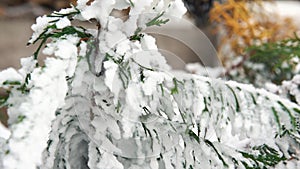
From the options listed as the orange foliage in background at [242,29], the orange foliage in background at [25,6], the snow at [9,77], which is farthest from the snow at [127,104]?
the orange foliage in background at [25,6]

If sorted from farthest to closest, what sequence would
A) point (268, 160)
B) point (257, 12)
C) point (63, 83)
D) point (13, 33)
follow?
point (13, 33) < point (257, 12) < point (268, 160) < point (63, 83)

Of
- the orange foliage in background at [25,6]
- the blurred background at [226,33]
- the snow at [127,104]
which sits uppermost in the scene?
the orange foliage in background at [25,6]

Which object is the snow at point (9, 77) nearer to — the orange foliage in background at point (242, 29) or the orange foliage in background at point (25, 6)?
the orange foliage in background at point (242, 29)

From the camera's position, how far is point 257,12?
1.46 metres

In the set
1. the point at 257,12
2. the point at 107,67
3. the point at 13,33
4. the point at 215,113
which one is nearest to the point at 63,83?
the point at 107,67

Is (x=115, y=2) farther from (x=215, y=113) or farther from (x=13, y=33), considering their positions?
(x=13, y=33)

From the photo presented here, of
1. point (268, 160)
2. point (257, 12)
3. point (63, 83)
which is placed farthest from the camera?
point (257, 12)

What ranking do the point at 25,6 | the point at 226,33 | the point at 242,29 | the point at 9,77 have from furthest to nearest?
the point at 25,6
the point at 226,33
the point at 242,29
the point at 9,77

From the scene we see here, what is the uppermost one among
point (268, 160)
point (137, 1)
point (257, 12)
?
point (257, 12)

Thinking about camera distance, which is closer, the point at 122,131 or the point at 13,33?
the point at 122,131

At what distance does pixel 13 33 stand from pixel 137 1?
2.85 meters

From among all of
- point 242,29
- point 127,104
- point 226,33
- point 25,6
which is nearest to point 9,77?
point 127,104

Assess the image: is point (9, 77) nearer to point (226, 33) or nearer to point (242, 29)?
point (242, 29)

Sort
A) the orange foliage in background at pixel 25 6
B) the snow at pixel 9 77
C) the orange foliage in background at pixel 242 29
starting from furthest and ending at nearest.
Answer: the orange foliage in background at pixel 25 6 < the orange foliage in background at pixel 242 29 < the snow at pixel 9 77
